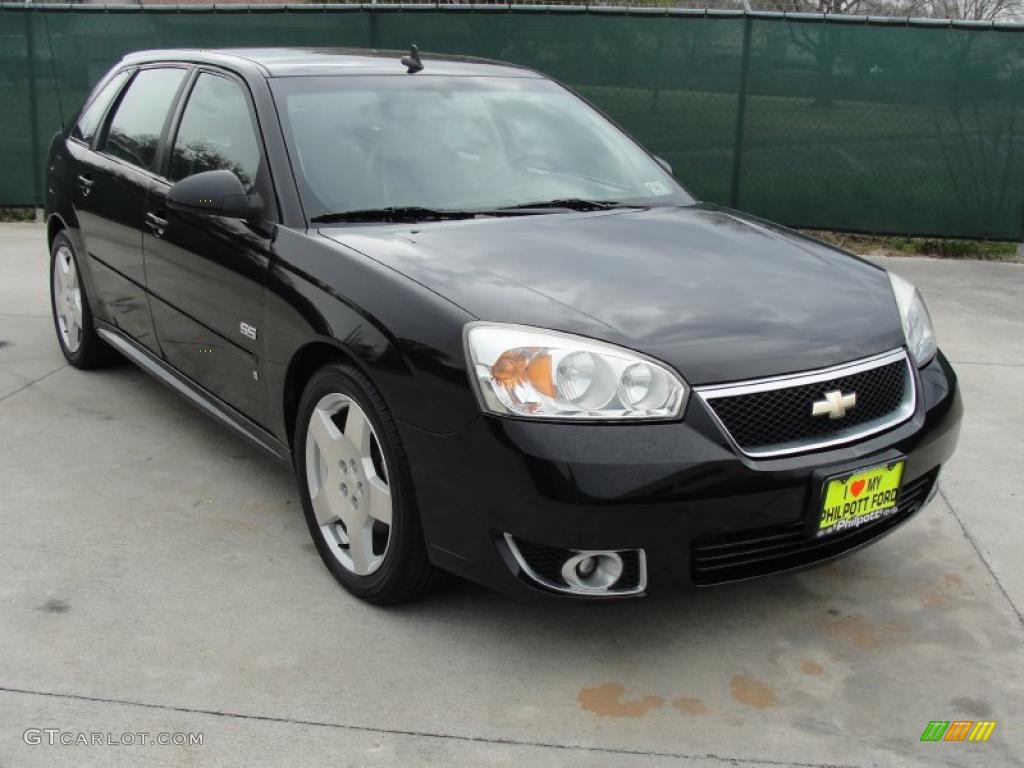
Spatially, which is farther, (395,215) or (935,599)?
(395,215)

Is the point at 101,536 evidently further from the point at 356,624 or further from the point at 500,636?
the point at 500,636

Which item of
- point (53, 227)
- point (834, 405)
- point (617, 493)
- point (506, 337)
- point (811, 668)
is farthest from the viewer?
point (53, 227)

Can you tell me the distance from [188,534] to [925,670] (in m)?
2.40

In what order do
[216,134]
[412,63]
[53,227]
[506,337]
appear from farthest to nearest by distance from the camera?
[53,227]
[412,63]
[216,134]
[506,337]

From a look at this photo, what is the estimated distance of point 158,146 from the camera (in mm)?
4703

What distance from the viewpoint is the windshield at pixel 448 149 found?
3867 mm

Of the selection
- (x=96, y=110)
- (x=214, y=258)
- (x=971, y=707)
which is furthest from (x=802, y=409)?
(x=96, y=110)

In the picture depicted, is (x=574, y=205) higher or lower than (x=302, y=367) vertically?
higher

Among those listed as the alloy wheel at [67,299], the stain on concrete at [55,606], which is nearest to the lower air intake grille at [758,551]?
the stain on concrete at [55,606]

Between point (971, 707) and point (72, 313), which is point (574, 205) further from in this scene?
point (72, 313)

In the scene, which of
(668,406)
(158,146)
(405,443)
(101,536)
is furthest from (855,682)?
(158,146)

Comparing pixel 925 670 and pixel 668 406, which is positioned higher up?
pixel 668 406

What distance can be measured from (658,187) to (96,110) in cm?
284

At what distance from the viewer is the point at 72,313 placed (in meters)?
5.77
